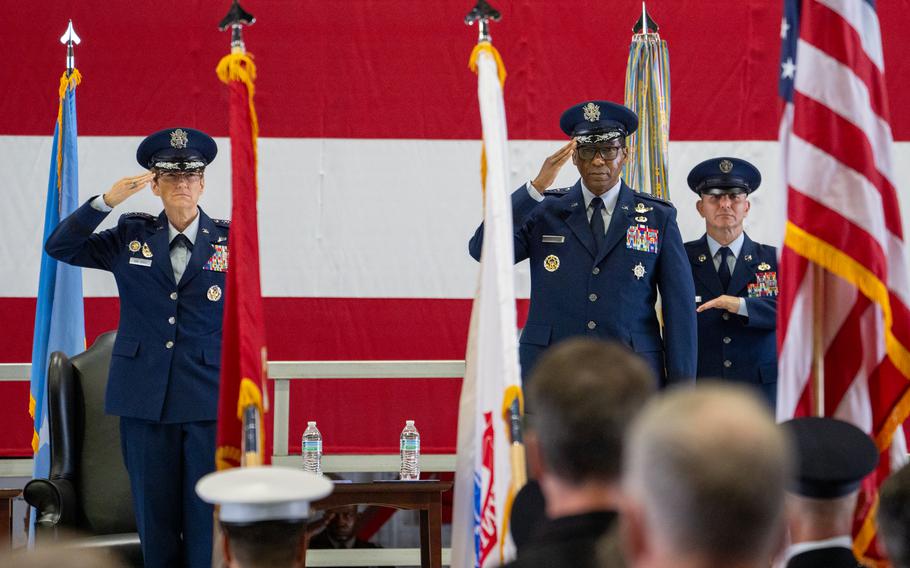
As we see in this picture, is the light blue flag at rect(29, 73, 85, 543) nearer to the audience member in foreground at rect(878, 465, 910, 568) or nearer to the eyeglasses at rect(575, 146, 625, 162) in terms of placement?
the eyeglasses at rect(575, 146, 625, 162)

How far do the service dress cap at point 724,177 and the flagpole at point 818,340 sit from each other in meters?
1.47

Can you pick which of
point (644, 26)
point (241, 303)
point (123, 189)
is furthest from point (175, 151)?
point (644, 26)

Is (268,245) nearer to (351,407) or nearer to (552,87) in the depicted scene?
(351,407)

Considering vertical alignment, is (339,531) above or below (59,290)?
below

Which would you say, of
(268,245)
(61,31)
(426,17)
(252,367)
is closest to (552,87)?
(426,17)

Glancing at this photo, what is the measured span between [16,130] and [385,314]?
5.91 ft

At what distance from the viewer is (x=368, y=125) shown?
4.88 meters

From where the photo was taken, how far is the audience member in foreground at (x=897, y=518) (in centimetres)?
130

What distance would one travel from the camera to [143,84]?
4.86 meters

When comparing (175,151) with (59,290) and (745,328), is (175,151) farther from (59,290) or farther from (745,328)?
(745,328)

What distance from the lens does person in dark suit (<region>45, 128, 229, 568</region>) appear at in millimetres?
3193

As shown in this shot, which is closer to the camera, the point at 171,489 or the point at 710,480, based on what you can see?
the point at 710,480

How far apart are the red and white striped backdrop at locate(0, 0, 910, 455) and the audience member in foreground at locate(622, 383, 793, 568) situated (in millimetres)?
3915

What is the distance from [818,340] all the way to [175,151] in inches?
76.5
